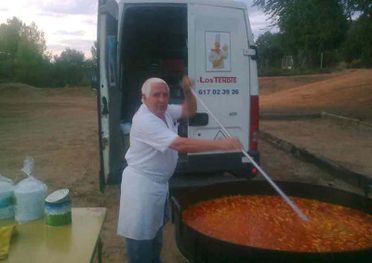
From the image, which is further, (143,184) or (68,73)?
(68,73)

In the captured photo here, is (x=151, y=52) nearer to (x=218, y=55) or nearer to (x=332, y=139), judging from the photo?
(x=218, y=55)

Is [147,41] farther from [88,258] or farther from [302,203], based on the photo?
[88,258]

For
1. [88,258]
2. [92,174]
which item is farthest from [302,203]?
[92,174]

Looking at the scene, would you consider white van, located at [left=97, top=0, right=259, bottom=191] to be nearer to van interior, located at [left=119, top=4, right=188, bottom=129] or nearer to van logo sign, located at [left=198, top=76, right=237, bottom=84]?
van logo sign, located at [left=198, top=76, right=237, bottom=84]

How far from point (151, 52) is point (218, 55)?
152 inches

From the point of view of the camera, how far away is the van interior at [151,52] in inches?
316

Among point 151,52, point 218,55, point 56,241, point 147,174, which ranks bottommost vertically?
point 56,241

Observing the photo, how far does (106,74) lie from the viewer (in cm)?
537

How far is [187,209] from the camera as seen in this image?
3.83 meters

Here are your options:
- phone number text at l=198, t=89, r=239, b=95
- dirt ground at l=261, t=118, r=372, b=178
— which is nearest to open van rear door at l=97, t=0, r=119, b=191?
phone number text at l=198, t=89, r=239, b=95

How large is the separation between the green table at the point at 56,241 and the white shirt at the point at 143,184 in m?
0.24

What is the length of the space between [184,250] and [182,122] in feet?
9.98

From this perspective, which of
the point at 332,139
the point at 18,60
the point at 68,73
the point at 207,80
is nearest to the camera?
the point at 207,80

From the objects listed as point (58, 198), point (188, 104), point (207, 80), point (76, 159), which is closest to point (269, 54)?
point (76, 159)
